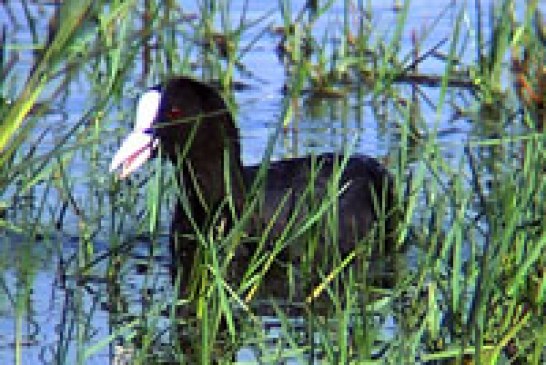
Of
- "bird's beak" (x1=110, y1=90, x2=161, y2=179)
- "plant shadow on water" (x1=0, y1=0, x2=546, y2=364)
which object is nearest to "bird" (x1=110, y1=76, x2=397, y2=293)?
"bird's beak" (x1=110, y1=90, x2=161, y2=179)

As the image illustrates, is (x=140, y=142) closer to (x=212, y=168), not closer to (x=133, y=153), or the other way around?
(x=133, y=153)

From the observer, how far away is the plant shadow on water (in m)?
4.05

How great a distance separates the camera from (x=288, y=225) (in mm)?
4973

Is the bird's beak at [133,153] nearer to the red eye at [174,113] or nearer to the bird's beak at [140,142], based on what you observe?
the bird's beak at [140,142]

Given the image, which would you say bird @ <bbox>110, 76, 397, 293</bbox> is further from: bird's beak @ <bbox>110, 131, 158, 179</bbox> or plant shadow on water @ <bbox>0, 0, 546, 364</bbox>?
plant shadow on water @ <bbox>0, 0, 546, 364</bbox>

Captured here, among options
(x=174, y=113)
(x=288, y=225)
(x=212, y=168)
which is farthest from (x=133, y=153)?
(x=288, y=225)

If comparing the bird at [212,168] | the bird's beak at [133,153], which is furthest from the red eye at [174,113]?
the bird's beak at [133,153]

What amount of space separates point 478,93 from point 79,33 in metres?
4.78

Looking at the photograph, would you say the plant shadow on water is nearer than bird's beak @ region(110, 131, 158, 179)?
Yes

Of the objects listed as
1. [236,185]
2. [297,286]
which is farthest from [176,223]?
[297,286]

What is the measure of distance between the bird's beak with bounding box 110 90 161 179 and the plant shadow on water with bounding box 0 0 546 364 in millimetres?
96

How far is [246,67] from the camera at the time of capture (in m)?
8.71

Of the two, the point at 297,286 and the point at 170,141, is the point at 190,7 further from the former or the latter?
the point at 297,286

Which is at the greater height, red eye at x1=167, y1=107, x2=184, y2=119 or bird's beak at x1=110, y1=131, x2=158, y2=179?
red eye at x1=167, y1=107, x2=184, y2=119
